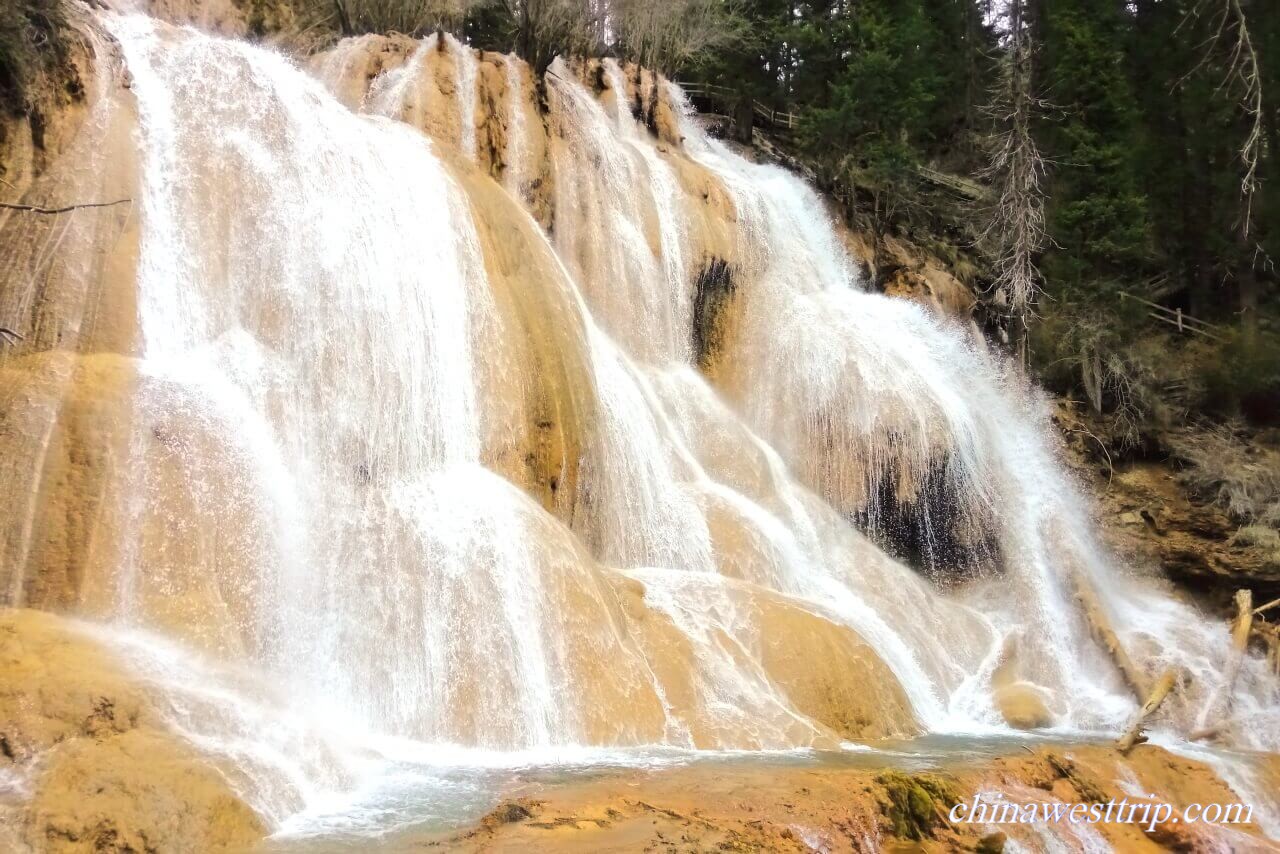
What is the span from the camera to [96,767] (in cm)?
549

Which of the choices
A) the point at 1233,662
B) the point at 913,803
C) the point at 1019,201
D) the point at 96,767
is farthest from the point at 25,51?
the point at 1019,201

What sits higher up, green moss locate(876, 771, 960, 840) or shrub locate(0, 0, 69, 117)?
shrub locate(0, 0, 69, 117)

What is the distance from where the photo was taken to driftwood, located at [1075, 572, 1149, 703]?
13211 mm

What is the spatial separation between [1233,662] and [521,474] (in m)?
10.6

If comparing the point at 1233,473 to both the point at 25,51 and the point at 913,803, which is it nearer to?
the point at 913,803

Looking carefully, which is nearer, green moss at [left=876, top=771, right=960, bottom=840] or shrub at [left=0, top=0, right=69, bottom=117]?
green moss at [left=876, top=771, right=960, bottom=840]

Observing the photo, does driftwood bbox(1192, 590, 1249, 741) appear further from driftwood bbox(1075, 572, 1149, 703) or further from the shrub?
the shrub

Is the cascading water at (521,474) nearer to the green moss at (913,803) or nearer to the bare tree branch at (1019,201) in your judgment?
the green moss at (913,803)

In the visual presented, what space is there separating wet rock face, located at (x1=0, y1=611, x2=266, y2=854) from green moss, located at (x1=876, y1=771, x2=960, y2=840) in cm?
370

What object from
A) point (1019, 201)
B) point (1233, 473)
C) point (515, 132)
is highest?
point (515, 132)

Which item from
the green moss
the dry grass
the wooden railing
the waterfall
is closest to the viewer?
the green moss

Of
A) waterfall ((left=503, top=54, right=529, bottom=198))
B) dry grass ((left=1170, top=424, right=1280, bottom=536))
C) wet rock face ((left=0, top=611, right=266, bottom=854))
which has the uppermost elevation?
waterfall ((left=503, top=54, right=529, bottom=198))

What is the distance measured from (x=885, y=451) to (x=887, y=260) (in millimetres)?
7680

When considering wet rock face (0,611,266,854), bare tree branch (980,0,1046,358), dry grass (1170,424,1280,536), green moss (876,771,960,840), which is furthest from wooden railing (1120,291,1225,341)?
wet rock face (0,611,266,854)
